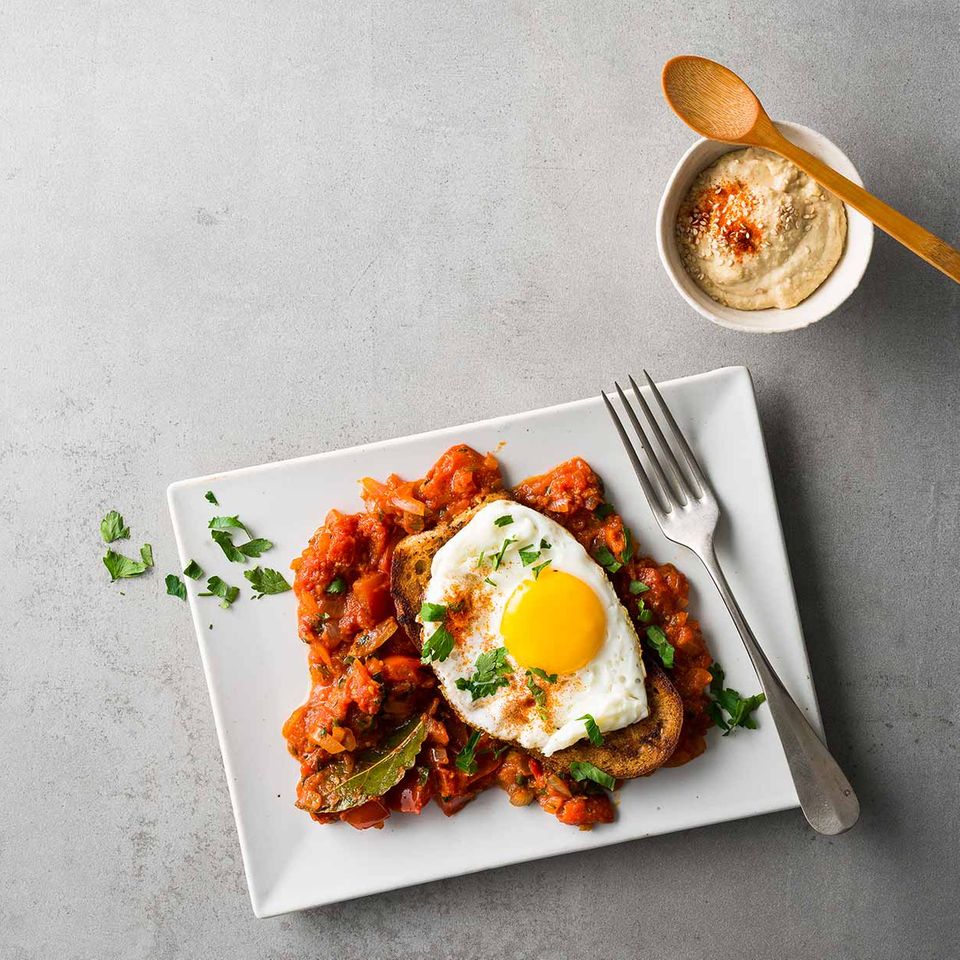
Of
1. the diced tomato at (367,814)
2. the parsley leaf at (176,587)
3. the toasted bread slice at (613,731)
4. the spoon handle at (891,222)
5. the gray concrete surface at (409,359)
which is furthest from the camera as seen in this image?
the parsley leaf at (176,587)

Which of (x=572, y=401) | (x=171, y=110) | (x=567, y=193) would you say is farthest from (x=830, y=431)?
(x=171, y=110)

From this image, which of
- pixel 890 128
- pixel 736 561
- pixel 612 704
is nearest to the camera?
pixel 612 704

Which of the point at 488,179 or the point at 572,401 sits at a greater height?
the point at 488,179

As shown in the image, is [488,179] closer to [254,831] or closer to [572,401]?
[572,401]

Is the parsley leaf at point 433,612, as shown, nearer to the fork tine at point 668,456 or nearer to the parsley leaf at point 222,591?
the parsley leaf at point 222,591

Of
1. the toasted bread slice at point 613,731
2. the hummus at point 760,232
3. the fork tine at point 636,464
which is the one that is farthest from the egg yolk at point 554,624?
the hummus at point 760,232

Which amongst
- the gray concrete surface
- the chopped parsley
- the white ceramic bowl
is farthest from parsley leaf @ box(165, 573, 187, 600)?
the white ceramic bowl

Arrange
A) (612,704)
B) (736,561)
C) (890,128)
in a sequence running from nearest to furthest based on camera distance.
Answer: (612,704)
(736,561)
(890,128)
